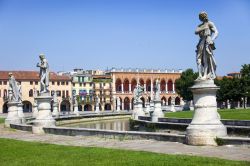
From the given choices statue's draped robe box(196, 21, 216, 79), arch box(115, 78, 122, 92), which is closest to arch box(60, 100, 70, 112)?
arch box(115, 78, 122, 92)

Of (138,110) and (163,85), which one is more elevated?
(163,85)

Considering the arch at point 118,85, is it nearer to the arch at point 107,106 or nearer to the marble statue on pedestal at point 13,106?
the arch at point 107,106

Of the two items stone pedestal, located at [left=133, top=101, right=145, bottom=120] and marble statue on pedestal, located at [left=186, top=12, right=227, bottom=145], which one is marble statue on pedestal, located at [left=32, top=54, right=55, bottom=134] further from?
stone pedestal, located at [left=133, top=101, right=145, bottom=120]

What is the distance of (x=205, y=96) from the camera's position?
14203 mm

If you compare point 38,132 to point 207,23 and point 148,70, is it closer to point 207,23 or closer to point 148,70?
point 207,23

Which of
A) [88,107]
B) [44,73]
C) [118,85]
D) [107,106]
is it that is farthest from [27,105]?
[44,73]

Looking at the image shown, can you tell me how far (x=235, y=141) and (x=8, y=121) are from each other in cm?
1958

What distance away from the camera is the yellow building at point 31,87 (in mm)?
101125

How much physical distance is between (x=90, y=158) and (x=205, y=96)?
4971 millimetres

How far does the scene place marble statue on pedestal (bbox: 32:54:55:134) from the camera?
72.5 ft

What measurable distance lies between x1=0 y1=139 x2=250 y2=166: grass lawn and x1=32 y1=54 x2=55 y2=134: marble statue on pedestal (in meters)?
8.24

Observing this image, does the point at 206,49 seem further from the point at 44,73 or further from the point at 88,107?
the point at 88,107

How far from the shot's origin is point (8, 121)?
1132 inches

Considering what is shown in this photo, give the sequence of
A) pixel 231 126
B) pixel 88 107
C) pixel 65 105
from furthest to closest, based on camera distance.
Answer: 1. pixel 88 107
2. pixel 65 105
3. pixel 231 126
